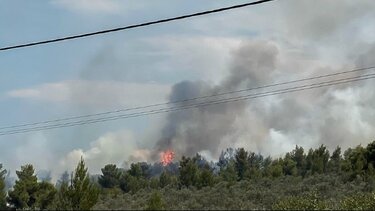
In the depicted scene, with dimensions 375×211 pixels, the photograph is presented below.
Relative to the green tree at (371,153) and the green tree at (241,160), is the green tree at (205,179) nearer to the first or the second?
the green tree at (371,153)

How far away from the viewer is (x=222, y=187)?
157ft

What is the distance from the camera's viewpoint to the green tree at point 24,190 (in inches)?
2399

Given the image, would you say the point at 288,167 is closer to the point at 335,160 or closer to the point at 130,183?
the point at 335,160

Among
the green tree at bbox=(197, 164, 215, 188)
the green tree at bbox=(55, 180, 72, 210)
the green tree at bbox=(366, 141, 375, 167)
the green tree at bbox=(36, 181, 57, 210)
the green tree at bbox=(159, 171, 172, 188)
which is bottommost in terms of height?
the green tree at bbox=(55, 180, 72, 210)

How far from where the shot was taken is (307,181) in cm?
5109

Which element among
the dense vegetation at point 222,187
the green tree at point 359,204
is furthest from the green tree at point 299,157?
the green tree at point 359,204

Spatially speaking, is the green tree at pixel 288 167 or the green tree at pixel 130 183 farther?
the green tree at pixel 288 167

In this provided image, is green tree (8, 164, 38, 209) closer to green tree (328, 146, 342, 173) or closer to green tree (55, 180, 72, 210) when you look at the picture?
green tree (55, 180, 72, 210)

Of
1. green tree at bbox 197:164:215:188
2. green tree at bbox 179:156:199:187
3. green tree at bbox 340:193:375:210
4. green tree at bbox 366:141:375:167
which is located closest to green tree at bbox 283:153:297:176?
green tree at bbox 179:156:199:187

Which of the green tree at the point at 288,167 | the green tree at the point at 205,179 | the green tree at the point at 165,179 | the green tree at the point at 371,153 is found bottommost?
the green tree at the point at 205,179

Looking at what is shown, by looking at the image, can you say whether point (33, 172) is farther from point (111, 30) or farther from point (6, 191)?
point (111, 30)

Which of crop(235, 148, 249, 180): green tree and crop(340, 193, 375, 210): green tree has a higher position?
crop(235, 148, 249, 180): green tree

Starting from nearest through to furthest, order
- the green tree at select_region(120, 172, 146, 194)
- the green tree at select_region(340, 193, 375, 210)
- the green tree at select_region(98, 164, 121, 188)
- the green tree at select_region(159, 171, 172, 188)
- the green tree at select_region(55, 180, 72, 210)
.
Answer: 1. the green tree at select_region(55, 180, 72, 210)
2. the green tree at select_region(340, 193, 375, 210)
3. the green tree at select_region(159, 171, 172, 188)
4. the green tree at select_region(120, 172, 146, 194)
5. the green tree at select_region(98, 164, 121, 188)

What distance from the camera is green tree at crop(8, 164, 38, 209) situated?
60.9m
